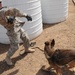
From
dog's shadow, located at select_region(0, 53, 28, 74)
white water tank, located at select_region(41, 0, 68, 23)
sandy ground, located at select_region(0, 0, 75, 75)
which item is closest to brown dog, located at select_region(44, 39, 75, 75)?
sandy ground, located at select_region(0, 0, 75, 75)

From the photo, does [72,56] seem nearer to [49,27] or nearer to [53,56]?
[53,56]

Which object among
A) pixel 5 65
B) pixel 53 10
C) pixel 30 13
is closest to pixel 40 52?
pixel 5 65

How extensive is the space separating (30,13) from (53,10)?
4.84 feet

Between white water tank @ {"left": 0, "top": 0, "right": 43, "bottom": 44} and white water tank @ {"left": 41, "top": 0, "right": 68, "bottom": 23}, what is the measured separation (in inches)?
37.1

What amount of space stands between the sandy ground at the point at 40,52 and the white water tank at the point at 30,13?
180 millimetres

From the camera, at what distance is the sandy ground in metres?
3.97

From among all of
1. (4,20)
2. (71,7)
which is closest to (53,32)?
(4,20)

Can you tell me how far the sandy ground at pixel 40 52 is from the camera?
156 inches

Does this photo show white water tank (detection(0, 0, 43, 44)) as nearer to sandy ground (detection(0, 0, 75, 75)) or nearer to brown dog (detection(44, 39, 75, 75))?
sandy ground (detection(0, 0, 75, 75))

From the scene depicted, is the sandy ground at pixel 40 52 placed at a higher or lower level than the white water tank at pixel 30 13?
lower

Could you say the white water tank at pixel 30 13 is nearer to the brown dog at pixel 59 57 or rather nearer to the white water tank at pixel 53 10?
the white water tank at pixel 53 10

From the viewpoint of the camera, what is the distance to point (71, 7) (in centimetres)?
805

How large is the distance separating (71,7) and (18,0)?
12.7 ft

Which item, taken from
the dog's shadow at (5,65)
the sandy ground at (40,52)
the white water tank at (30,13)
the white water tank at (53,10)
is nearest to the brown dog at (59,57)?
the sandy ground at (40,52)
